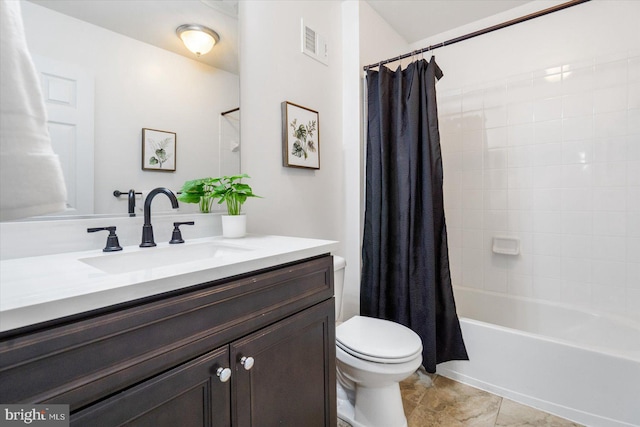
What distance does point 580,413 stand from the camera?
1.45 meters

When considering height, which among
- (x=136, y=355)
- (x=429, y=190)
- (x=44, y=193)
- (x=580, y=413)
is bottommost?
(x=580, y=413)

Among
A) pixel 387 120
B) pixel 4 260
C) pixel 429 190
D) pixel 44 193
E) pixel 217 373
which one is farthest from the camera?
pixel 387 120

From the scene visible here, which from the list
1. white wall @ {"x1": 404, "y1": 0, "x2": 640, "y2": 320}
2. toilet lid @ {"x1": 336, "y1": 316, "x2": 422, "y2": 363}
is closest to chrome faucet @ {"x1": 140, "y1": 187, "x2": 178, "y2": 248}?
toilet lid @ {"x1": 336, "y1": 316, "x2": 422, "y2": 363}

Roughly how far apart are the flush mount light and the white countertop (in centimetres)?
92

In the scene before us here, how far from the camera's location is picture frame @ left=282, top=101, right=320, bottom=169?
1.67 meters

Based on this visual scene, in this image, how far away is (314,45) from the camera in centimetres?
187

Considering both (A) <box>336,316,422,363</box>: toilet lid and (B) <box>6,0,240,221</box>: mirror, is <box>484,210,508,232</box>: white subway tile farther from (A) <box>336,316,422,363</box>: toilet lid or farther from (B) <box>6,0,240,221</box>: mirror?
(B) <box>6,0,240,221</box>: mirror

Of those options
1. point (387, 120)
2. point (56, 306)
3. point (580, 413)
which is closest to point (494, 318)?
point (580, 413)

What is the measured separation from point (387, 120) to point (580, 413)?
1.80 metres

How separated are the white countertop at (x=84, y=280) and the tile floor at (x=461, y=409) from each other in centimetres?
116

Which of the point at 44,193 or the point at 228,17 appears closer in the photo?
the point at 44,193

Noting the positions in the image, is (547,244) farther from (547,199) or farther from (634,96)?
(634,96)

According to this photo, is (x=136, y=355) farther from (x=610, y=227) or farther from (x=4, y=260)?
(x=610, y=227)

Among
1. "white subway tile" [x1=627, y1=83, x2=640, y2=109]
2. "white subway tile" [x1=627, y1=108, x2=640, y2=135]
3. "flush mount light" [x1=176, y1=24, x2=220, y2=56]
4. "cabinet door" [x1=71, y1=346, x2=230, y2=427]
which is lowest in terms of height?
Answer: "cabinet door" [x1=71, y1=346, x2=230, y2=427]
